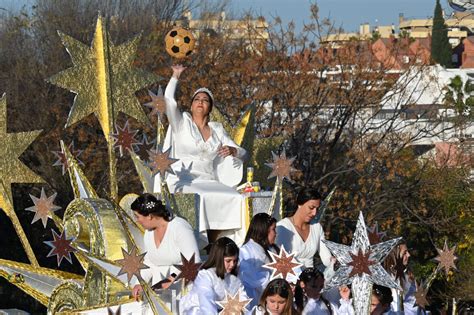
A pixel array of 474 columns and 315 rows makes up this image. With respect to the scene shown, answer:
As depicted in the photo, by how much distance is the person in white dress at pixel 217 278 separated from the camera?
11.6 metres

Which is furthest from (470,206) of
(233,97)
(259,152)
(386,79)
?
(259,152)

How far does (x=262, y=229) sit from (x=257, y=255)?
0.24 m

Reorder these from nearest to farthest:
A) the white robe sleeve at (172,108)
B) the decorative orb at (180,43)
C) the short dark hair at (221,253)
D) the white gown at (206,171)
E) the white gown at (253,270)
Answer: the short dark hair at (221,253) < the white gown at (253,270) < the white gown at (206,171) < the white robe sleeve at (172,108) < the decorative orb at (180,43)

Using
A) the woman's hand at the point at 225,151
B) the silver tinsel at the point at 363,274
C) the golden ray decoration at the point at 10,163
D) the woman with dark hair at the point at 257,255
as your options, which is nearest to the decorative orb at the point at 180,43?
the woman's hand at the point at 225,151

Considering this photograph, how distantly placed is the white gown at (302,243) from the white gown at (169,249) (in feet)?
2.88

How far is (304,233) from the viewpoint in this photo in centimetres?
1330

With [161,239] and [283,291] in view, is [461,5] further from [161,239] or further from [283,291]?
[283,291]

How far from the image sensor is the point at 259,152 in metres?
15.7

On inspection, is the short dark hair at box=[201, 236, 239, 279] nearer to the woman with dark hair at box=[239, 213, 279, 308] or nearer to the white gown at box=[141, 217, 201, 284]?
the woman with dark hair at box=[239, 213, 279, 308]

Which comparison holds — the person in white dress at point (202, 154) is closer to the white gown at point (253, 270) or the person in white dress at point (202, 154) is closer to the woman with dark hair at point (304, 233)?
the woman with dark hair at point (304, 233)

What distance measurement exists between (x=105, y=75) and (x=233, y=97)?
13908 mm

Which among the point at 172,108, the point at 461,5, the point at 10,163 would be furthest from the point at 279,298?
the point at 10,163

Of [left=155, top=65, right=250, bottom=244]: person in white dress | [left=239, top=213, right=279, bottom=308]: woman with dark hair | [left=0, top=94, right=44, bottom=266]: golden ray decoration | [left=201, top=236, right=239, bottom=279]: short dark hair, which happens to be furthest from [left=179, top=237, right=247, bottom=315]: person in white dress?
[left=0, top=94, right=44, bottom=266]: golden ray decoration

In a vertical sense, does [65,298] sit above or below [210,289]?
below
